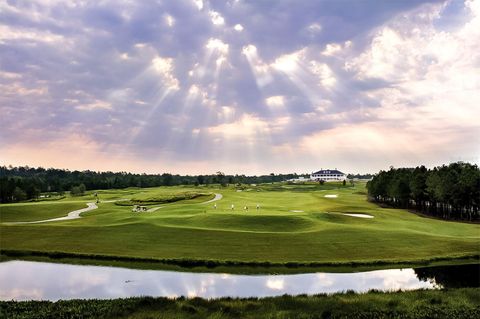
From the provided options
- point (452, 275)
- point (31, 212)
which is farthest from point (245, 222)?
point (31, 212)

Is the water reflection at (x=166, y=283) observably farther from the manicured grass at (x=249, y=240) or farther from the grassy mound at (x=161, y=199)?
the grassy mound at (x=161, y=199)

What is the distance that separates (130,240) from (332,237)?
78.3 feet

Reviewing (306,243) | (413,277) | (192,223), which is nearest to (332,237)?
(306,243)

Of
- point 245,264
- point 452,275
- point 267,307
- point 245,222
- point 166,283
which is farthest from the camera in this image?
point 245,222

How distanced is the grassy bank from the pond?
110 inches

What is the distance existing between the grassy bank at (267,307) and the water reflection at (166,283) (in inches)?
115

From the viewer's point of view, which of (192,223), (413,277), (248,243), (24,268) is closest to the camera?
(413,277)

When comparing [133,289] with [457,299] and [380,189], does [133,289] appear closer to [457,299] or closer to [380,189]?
[457,299]

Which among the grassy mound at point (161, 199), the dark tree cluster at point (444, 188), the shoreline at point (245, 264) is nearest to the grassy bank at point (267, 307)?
the shoreline at point (245, 264)

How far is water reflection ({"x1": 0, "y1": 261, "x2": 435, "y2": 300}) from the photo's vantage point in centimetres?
2966

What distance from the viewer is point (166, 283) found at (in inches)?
1272

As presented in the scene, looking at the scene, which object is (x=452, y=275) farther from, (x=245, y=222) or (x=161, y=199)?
(x=161, y=199)

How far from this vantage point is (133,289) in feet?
99.9

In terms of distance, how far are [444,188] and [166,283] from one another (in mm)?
69917
